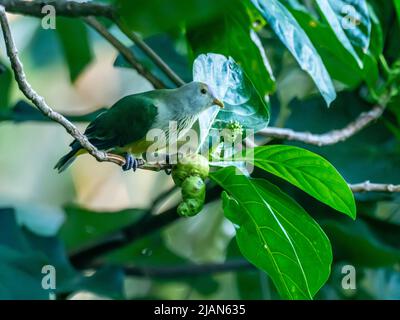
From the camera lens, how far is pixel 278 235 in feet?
2.80

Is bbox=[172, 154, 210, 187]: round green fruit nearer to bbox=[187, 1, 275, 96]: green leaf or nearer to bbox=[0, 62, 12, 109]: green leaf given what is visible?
bbox=[187, 1, 275, 96]: green leaf

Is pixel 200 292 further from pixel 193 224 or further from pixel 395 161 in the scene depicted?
pixel 395 161

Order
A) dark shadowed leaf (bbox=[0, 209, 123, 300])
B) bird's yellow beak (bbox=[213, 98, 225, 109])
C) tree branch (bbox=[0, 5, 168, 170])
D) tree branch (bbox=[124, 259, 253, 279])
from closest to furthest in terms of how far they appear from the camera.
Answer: tree branch (bbox=[0, 5, 168, 170]) → bird's yellow beak (bbox=[213, 98, 225, 109]) → dark shadowed leaf (bbox=[0, 209, 123, 300]) → tree branch (bbox=[124, 259, 253, 279])

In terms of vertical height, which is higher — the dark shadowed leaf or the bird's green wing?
the bird's green wing

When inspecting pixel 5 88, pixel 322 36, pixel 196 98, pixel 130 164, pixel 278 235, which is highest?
pixel 5 88

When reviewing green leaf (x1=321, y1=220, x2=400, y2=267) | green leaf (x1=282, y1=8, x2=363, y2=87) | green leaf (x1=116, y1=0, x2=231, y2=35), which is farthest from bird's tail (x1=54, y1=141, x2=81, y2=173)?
green leaf (x1=321, y1=220, x2=400, y2=267)

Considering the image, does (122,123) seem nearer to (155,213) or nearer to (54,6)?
(54,6)

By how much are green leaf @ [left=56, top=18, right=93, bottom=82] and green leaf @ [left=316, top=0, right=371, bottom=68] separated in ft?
1.97

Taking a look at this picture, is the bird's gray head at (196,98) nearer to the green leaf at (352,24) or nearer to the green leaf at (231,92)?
the green leaf at (231,92)

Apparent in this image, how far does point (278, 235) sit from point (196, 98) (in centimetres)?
24

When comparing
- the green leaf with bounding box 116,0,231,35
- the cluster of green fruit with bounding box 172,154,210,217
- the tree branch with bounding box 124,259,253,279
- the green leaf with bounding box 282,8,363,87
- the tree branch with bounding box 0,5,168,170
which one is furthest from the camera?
the tree branch with bounding box 124,259,253,279

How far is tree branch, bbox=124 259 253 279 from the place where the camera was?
1552mm

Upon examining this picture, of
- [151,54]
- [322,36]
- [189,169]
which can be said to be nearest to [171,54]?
[151,54]

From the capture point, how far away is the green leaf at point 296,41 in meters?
0.94
